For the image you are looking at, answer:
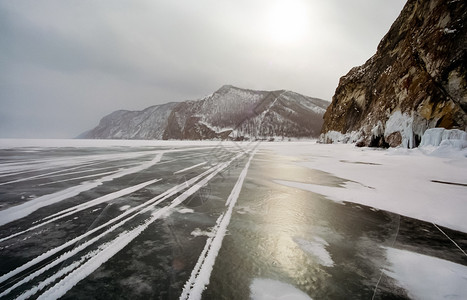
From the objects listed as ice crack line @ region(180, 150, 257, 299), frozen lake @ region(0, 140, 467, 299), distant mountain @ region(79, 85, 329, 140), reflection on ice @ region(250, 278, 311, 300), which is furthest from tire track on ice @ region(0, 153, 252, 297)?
distant mountain @ region(79, 85, 329, 140)

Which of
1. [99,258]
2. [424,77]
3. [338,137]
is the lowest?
[99,258]

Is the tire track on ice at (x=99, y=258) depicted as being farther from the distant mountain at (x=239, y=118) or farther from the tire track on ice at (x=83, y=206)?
the distant mountain at (x=239, y=118)

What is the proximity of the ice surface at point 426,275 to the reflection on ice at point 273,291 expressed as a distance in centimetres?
100

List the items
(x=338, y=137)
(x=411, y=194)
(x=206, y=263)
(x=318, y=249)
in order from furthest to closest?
(x=338, y=137), (x=411, y=194), (x=318, y=249), (x=206, y=263)

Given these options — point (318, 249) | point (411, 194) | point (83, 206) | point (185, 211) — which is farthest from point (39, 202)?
point (411, 194)

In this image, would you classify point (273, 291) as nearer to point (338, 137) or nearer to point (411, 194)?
point (411, 194)

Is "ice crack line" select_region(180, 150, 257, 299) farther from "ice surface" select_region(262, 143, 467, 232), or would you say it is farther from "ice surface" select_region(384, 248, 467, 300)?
"ice surface" select_region(262, 143, 467, 232)

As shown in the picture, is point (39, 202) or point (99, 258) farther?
point (39, 202)

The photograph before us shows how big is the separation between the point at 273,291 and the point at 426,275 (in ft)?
5.23

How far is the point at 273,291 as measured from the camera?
74.7 inches

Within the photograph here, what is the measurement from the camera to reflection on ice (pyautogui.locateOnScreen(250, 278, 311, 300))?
1.82 meters

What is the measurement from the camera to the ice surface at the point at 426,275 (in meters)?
1.94

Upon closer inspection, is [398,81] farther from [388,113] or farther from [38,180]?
[38,180]

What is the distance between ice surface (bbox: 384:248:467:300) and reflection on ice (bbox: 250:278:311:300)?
3.27 ft
